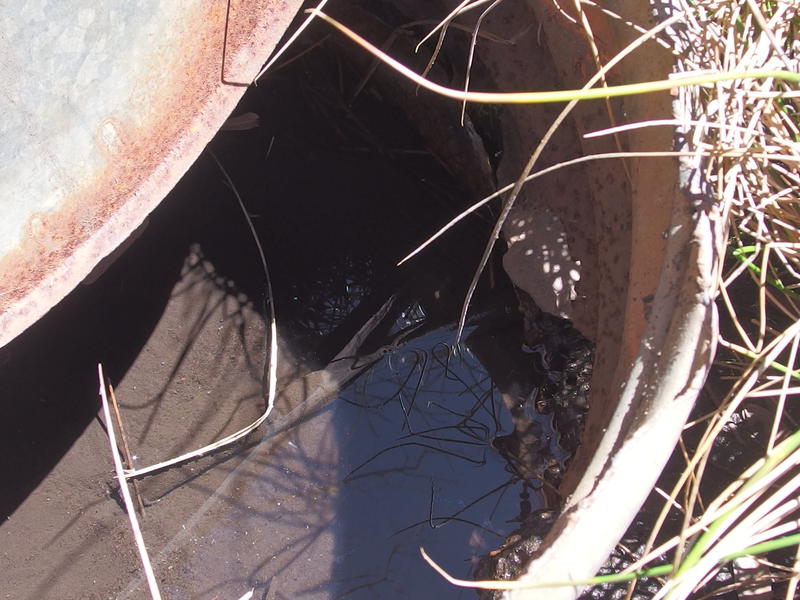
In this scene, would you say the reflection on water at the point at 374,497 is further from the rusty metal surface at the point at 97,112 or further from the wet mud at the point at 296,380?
the rusty metal surface at the point at 97,112

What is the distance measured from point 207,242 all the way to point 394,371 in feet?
1.54

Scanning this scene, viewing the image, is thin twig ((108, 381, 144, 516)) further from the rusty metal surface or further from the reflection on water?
the rusty metal surface

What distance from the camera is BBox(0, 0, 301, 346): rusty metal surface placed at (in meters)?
0.73

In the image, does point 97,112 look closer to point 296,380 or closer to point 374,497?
point 296,380

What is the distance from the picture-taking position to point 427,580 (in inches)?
45.5

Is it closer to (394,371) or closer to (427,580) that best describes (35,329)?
(394,371)

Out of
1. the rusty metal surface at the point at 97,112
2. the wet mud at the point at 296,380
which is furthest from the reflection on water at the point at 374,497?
the rusty metal surface at the point at 97,112

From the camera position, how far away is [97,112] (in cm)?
78

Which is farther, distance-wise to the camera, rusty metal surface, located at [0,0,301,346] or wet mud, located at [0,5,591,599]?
wet mud, located at [0,5,591,599]

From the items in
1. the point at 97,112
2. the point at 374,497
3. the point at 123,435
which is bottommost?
the point at 374,497

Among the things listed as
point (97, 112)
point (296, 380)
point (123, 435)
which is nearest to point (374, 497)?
point (296, 380)

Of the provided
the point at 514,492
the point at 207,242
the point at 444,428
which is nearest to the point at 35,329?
the point at 207,242

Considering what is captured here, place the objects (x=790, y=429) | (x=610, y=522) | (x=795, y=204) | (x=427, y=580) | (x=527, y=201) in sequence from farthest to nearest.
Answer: (x=427, y=580), (x=527, y=201), (x=790, y=429), (x=795, y=204), (x=610, y=522)

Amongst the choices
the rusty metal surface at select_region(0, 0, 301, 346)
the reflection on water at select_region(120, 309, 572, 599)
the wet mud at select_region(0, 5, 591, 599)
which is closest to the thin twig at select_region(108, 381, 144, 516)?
the wet mud at select_region(0, 5, 591, 599)
